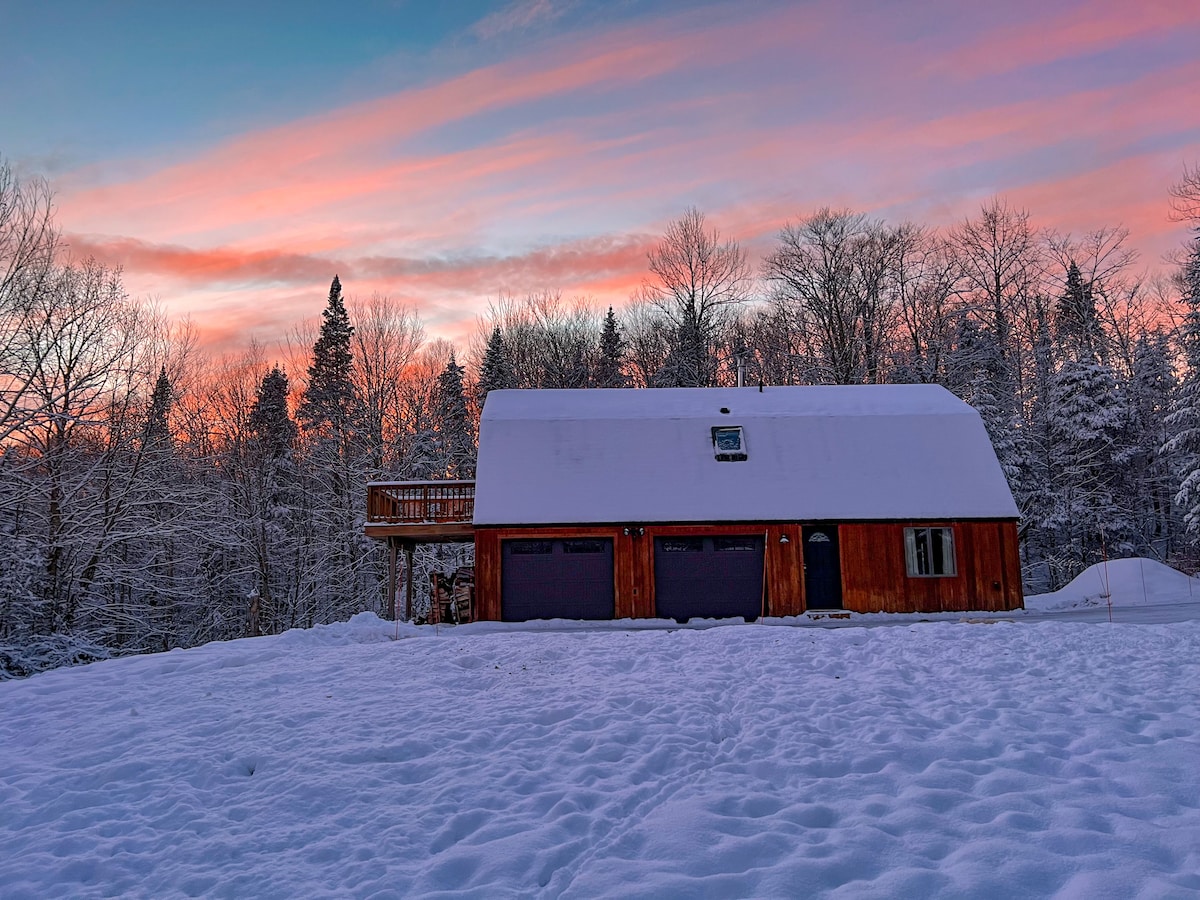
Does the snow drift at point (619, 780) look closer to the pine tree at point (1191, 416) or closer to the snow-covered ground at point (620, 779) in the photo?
the snow-covered ground at point (620, 779)

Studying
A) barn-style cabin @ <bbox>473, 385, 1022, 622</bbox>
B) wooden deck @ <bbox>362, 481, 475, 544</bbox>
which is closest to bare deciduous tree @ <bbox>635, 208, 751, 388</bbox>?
barn-style cabin @ <bbox>473, 385, 1022, 622</bbox>

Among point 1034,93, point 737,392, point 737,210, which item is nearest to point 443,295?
point 737,210

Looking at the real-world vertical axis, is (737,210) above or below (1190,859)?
above

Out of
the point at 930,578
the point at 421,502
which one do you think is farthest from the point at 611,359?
the point at 930,578

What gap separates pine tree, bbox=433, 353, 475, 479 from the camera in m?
29.8

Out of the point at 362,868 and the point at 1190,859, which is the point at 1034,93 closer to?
the point at 1190,859

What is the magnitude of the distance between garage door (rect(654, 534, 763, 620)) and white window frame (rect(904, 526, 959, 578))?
141 inches

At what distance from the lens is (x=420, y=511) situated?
17875 millimetres

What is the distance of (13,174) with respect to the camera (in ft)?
47.7

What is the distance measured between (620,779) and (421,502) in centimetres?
1393

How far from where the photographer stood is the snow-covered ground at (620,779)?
11.4ft

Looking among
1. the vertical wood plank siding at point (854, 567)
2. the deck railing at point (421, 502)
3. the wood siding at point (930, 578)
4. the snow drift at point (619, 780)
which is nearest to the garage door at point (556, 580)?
the vertical wood plank siding at point (854, 567)

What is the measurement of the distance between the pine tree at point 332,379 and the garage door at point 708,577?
53.1 feet

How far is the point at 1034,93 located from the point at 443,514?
16030mm
